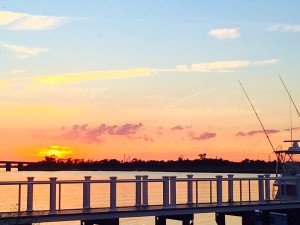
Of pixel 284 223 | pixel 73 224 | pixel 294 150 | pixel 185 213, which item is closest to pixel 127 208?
pixel 185 213

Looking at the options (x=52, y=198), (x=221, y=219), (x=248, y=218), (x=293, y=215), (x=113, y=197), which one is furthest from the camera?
(x=293, y=215)

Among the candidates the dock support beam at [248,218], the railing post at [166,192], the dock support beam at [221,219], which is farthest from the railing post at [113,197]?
the dock support beam at [248,218]

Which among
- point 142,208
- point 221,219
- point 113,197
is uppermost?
point 113,197

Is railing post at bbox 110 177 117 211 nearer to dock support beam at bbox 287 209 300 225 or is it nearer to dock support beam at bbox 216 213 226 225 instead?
dock support beam at bbox 216 213 226 225

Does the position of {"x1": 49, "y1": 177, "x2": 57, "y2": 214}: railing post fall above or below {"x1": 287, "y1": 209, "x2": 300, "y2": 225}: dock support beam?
above

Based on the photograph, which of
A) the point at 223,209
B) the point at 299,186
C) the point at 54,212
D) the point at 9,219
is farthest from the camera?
the point at 299,186

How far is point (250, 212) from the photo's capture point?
26094mm

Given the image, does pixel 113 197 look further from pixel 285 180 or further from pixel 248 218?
pixel 285 180

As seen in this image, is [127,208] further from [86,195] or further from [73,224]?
[73,224]

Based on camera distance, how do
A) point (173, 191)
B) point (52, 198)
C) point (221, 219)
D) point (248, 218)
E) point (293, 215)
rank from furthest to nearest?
point (293, 215) → point (221, 219) → point (248, 218) → point (173, 191) → point (52, 198)

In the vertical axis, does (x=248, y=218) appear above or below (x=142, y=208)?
below

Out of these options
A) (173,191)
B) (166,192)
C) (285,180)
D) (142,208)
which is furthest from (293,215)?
(142,208)

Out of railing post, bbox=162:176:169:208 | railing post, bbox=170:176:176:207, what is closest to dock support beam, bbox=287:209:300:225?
railing post, bbox=170:176:176:207

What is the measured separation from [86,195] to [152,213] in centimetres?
256
